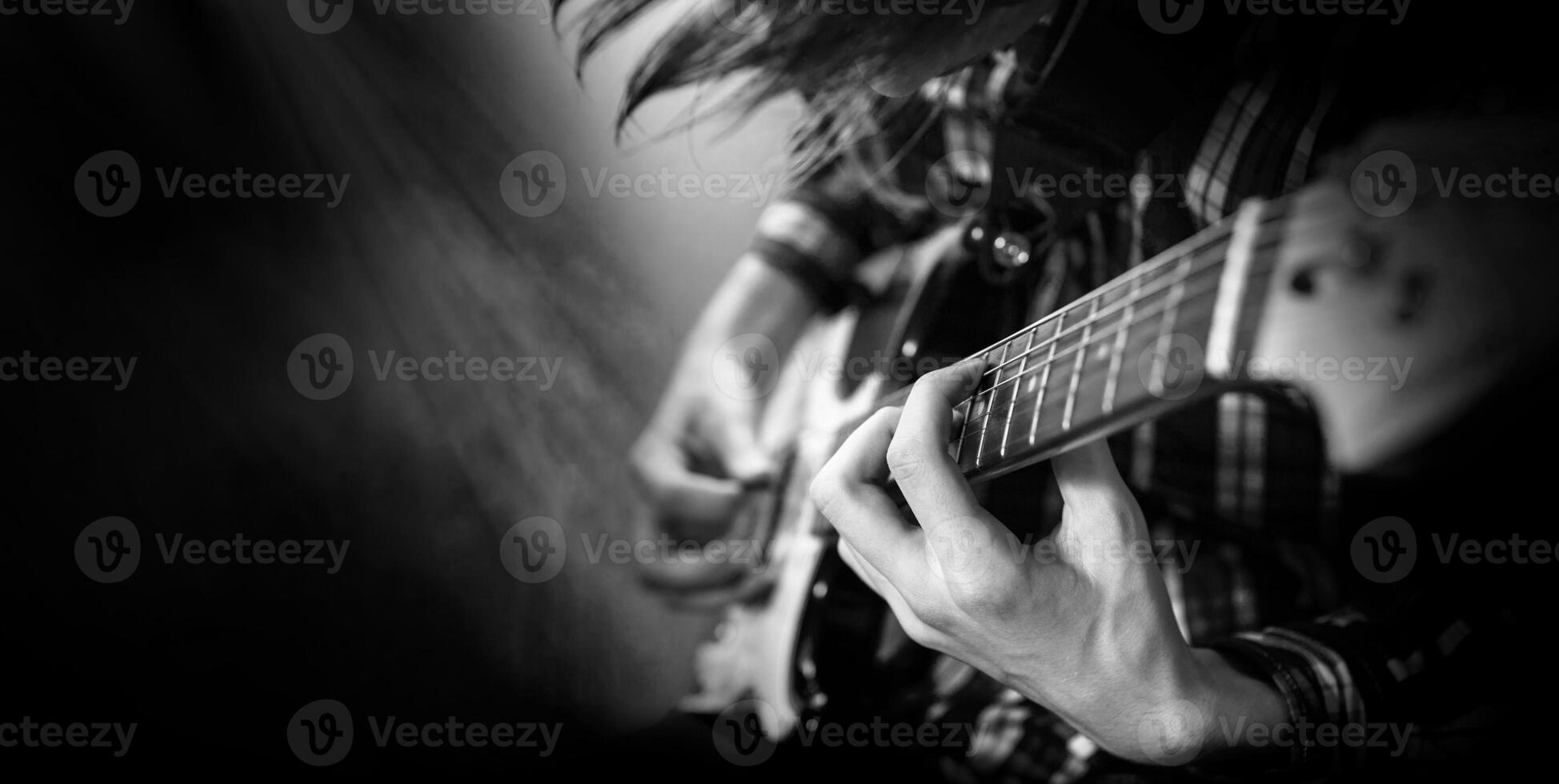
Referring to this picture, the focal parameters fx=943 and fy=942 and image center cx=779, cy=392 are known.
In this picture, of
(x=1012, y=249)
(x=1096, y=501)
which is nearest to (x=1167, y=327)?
(x=1096, y=501)

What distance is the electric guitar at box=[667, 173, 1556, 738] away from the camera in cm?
56

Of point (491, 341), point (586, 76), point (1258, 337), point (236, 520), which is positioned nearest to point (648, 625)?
point (491, 341)

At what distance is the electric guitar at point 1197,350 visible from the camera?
558 millimetres

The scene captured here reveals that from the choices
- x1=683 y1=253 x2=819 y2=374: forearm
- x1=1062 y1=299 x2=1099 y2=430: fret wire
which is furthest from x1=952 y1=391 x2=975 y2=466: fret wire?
x1=683 y1=253 x2=819 y2=374: forearm

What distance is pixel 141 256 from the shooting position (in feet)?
3.47

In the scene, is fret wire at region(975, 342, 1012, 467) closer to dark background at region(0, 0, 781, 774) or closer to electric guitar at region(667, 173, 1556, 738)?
electric guitar at region(667, 173, 1556, 738)

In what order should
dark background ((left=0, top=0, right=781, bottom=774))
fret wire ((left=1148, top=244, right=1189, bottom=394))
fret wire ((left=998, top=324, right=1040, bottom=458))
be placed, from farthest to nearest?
dark background ((left=0, top=0, right=781, bottom=774)) → fret wire ((left=998, top=324, right=1040, bottom=458)) → fret wire ((left=1148, top=244, right=1189, bottom=394))

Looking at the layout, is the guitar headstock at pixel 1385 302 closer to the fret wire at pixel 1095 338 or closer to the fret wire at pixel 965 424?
the fret wire at pixel 1095 338

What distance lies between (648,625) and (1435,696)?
28.9 inches

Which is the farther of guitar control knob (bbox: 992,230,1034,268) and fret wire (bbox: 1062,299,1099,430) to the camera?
guitar control knob (bbox: 992,230,1034,268)

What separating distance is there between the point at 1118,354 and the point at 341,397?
87 centimetres

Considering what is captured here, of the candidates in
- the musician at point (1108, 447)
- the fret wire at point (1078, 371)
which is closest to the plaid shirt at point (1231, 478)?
the musician at point (1108, 447)

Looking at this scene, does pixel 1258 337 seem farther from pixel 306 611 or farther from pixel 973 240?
pixel 306 611

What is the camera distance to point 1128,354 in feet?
1.92
